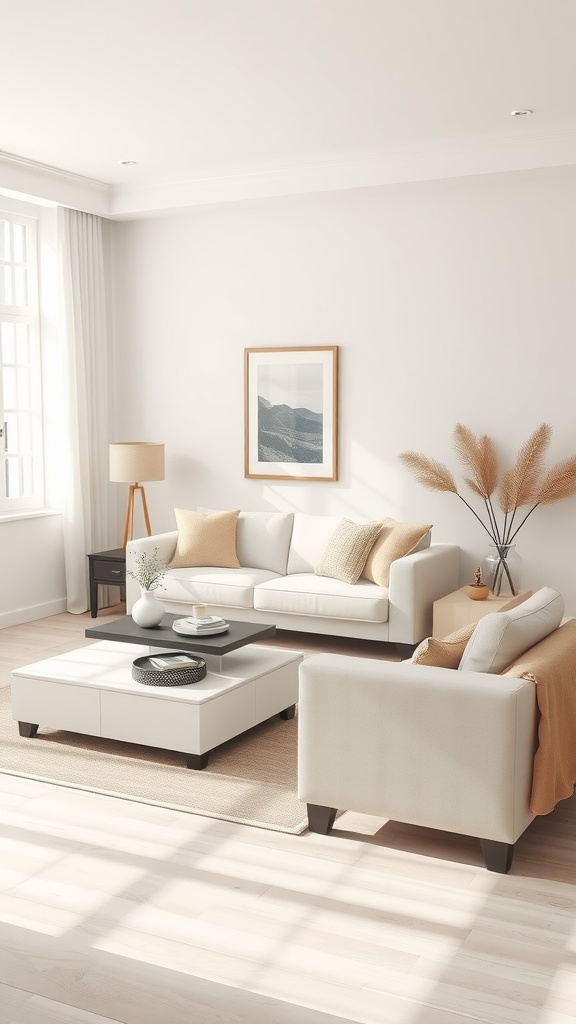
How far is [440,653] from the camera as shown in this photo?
3.42m

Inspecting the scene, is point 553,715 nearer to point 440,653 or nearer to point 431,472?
point 440,653

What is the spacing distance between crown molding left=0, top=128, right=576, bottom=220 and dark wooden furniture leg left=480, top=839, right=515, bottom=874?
164 inches

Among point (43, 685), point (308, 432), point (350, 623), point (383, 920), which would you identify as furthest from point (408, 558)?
point (383, 920)

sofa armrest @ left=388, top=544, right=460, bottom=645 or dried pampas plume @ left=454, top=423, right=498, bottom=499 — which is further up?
dried pampas plume @ left=454, top=423, right=498, bottom=499

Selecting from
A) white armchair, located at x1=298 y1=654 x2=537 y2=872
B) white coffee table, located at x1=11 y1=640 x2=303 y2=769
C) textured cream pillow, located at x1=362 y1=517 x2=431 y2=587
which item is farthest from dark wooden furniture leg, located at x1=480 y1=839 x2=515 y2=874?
textured cream pillow, located at x1=362 y1=517 x2=431 y2=587

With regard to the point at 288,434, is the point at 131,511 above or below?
below

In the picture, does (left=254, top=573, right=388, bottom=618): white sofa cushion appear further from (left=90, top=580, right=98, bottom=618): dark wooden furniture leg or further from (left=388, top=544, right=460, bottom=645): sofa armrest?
(left=90, top=580, right=98, bottom=618): dark wooden furniture leg

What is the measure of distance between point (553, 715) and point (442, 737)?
0.39m

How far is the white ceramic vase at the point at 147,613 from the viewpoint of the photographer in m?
4.82

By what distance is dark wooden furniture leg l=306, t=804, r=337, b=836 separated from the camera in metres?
3.53

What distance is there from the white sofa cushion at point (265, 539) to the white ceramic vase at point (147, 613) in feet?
6.63

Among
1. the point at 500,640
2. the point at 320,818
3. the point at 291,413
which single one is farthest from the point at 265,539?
the point at 500,640

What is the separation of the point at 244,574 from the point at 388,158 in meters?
2.86

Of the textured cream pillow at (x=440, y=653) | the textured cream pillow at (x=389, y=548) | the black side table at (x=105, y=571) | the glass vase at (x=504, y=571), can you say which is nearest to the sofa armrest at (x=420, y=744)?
the textured cream pillow at (x=440, y=653)
